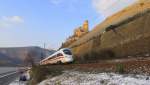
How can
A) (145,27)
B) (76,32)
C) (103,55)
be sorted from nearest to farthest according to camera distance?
(145,27) < (103,55) < (76,32)

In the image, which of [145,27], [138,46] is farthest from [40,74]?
[145,27]

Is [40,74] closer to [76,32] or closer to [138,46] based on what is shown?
[138,46]

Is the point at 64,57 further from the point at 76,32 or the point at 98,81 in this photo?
the point at 76,32

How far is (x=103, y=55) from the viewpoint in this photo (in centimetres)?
5009

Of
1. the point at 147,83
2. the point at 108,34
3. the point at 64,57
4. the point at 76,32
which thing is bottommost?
the point at 147,83

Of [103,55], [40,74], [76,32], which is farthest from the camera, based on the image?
[76,32]

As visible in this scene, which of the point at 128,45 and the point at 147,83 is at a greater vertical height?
the point at 128,45

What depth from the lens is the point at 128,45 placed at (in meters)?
43.8

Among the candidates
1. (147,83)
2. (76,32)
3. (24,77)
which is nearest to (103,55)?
(24,77)

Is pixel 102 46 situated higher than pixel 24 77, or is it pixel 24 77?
pixel 102 46

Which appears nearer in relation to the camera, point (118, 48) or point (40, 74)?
point (40, 74)

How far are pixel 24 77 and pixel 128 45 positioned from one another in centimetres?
2287

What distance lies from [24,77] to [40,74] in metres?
30.0

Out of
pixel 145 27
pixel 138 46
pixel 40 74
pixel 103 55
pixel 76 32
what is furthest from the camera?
pixel 76 32
